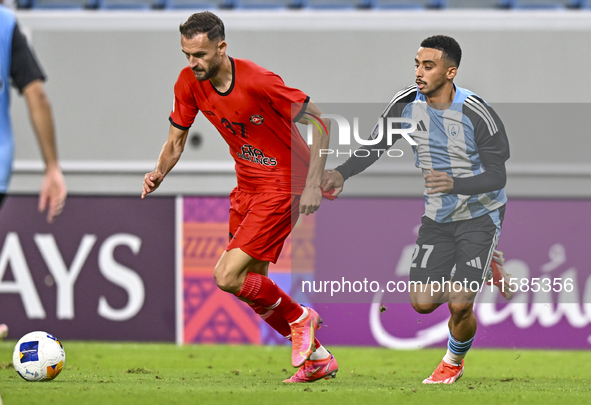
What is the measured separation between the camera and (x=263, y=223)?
448 cm

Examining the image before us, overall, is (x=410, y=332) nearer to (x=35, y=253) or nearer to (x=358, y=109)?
(x=358, y=109)

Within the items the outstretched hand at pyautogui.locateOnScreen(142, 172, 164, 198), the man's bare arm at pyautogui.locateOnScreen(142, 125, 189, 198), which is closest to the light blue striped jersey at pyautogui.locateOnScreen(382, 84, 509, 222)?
the man's bare arm at pyautogui.locateOnScreen(142, 125, 189, 198)

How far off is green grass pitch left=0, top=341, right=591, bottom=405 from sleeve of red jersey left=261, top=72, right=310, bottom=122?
61.8 inches

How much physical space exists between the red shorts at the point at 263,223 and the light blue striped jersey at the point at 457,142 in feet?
2.79

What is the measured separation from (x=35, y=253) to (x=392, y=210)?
3.78 meters

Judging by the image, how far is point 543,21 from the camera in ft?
28.9

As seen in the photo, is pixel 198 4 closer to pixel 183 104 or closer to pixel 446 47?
pixel 183 104

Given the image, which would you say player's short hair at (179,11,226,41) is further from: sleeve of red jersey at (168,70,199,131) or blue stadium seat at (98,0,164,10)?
blue stadium seat at (98,0,164,10)

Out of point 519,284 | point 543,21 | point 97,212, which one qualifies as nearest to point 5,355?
point 97,212

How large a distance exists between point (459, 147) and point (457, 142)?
32 millimetres

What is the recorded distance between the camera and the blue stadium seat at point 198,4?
9.40 m

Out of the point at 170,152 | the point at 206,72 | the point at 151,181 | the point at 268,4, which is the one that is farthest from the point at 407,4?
the point at 151,181

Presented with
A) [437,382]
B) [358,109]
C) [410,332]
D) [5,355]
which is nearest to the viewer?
[437,382]

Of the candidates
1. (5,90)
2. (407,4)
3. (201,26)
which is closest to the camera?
(5,90)
